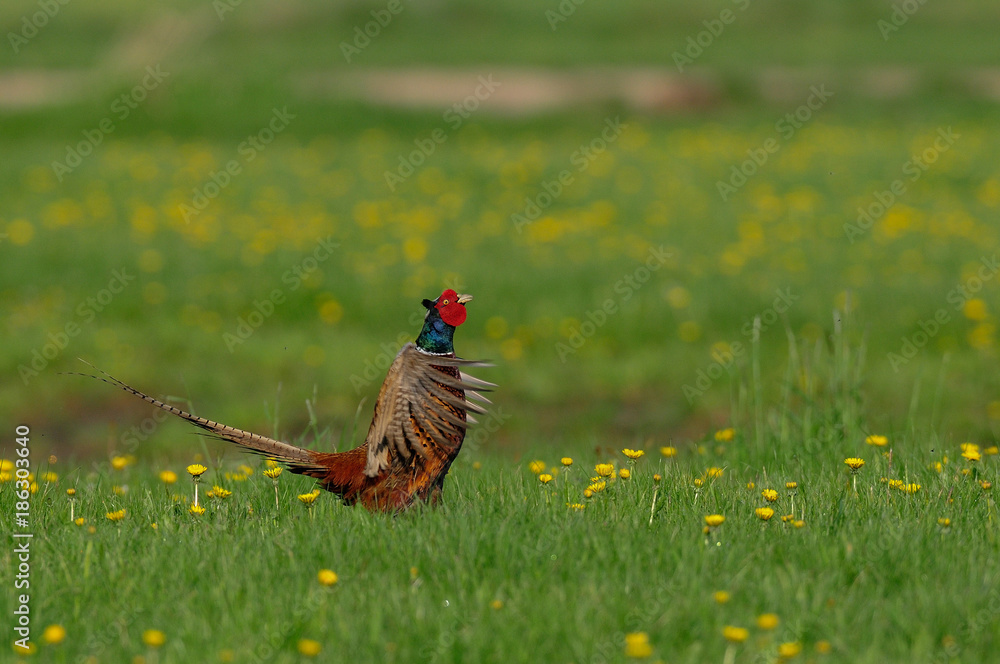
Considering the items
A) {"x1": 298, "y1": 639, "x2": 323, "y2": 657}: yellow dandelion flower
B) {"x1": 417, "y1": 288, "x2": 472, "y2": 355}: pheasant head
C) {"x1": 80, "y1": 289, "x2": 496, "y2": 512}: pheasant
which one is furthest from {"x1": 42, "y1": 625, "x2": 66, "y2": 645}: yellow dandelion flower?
{"x1": 417, "y1": 288, "x2": 472, "y2": 355}: pheasant head

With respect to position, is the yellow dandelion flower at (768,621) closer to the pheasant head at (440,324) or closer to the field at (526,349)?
the field at (526,349)

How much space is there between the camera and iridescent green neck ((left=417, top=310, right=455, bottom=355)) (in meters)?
3.67

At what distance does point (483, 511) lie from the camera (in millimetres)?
3840

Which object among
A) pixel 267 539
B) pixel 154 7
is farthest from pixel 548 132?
pixel 154 7

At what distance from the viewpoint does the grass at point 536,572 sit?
2.91m

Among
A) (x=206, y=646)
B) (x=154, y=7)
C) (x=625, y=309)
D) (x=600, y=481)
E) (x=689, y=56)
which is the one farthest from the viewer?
(x=154, y=7)

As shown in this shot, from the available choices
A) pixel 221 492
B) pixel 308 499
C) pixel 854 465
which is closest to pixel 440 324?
pixel 308 499

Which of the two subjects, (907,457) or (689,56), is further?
(689,56)

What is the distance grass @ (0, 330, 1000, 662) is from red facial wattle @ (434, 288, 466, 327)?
0.66m

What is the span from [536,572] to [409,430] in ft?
2.11

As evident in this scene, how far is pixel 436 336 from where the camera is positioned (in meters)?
3.67

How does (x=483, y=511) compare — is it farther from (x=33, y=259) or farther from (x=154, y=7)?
(x=154, y=7)

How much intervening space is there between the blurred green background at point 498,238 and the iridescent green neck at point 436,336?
2.53 m

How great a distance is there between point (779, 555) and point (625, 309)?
5.57m
